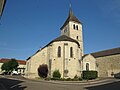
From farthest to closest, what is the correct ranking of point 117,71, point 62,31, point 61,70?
point 62,31 → point 117,71 → point 61,70

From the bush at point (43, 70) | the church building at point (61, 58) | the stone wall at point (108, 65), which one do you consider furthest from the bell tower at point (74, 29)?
the bush at point (43, 70)

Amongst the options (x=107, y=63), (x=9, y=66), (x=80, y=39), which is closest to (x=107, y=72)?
(x=107, y=63)

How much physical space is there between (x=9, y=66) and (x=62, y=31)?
2228 cm

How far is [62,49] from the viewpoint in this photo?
1362 inches

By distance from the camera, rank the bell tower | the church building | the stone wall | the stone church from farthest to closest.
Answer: the bell tower < the stone wall < the stone church < the church building

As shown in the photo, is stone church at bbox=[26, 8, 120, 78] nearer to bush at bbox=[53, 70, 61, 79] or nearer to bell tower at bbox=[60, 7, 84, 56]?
bush at bbox=[53, 70, 61, 79]

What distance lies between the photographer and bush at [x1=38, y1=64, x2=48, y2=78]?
114ft

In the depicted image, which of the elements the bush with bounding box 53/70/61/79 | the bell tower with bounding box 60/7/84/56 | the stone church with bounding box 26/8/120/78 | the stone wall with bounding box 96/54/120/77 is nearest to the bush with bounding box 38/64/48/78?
the stone church with bounding box 26/8/120/78

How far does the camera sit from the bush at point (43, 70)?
114 ft

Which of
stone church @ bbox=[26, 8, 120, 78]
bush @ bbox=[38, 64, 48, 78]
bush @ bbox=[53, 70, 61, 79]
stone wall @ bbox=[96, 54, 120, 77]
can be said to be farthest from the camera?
stone wall @ bbox=[96, 54, 120, 77]

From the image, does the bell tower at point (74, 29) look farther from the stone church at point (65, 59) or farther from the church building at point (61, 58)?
the church building at point (61, 58)

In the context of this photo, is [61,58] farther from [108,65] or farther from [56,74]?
[108,65]

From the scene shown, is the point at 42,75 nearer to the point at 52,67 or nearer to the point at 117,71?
the point at 52,67

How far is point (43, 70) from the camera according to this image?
3475 centimetres
